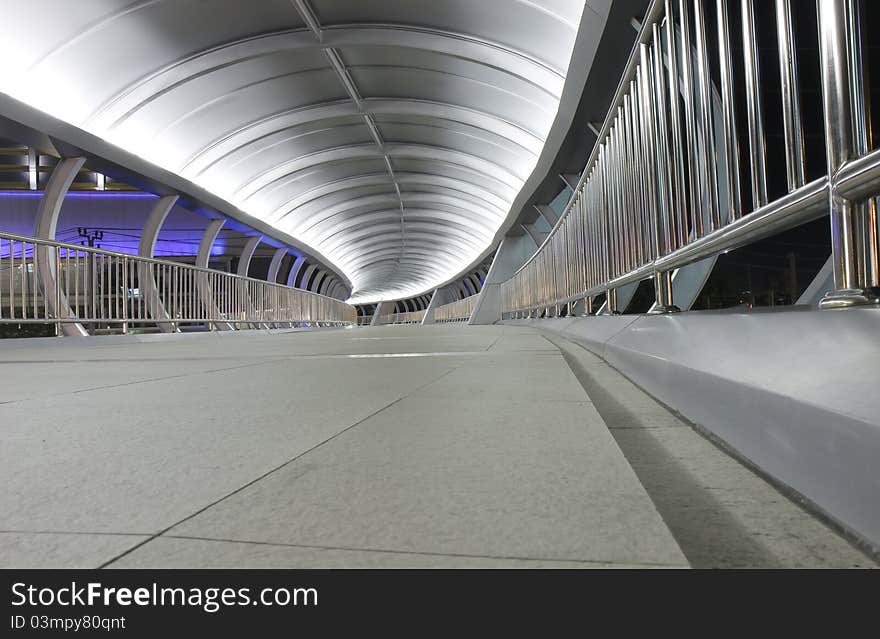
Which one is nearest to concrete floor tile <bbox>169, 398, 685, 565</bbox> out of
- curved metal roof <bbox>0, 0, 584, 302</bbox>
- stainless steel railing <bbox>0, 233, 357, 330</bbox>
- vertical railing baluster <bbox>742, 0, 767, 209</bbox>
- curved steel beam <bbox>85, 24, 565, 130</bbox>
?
vertical railing baluster <bbox>742, 0, 767, 209</bbox>

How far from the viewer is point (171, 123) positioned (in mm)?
13156

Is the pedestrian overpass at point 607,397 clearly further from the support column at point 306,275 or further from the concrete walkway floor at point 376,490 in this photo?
the support column at point 306,275

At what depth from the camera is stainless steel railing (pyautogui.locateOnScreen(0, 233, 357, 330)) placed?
782 centimetres

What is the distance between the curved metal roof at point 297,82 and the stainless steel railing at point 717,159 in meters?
5.11

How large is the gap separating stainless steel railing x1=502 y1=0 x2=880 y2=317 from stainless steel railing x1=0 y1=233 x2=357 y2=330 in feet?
23.5

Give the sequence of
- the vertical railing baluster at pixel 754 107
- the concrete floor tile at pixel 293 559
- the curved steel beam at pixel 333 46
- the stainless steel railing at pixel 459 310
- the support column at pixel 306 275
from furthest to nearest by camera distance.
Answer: the support column at pixel 306 275, the stainless steel railing at pixel 459 310, the curved steel beam at pixel 333 46, the vertical railing baluster at pixel 754 107, the concrete floor tile at pixel 293 559

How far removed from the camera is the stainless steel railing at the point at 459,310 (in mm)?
30562

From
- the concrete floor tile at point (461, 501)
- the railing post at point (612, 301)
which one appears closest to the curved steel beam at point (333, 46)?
the railing post at point (612, 301)

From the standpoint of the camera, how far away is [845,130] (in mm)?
1451

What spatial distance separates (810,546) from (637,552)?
0.27 metres

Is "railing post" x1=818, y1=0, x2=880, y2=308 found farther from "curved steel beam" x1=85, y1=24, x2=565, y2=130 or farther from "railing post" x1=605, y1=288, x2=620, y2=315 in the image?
"curved steel beam" x1=85, y1=24, x2=565, y2=130

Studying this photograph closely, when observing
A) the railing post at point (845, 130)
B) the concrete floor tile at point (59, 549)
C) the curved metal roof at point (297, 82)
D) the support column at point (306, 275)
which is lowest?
the concrete floor tile at point (59, 549)

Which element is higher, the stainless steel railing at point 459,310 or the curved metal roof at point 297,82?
the curved metal roof at point 297,82

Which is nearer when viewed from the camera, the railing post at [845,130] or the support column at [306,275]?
the railing post at [845,130]
